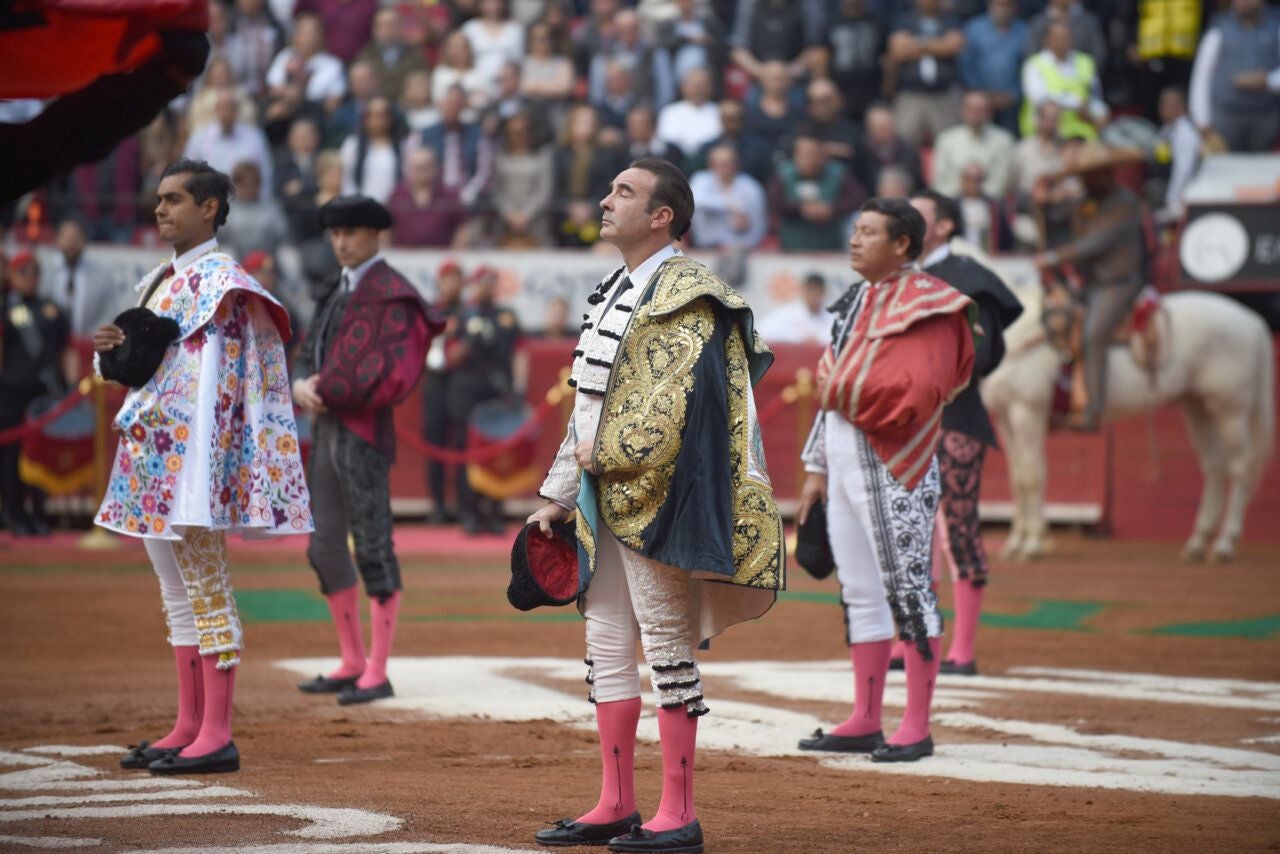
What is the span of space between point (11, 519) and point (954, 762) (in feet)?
35.3

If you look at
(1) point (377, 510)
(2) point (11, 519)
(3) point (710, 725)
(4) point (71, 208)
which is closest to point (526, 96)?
(4) point (71, 208)

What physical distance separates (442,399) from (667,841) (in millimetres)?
11723

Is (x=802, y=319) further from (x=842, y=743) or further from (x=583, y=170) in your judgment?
(x=842, y=743)

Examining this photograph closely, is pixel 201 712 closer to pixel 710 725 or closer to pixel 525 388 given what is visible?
pixel 710 725

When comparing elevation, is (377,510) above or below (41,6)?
below

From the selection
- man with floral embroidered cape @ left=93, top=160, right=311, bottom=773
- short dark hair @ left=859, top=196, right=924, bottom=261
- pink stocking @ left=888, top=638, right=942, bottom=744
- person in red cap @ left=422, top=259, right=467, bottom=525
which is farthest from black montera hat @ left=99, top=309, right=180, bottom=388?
person in red cap @ left=422, top=259, right=467, bottom=525

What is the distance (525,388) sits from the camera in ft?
55.7

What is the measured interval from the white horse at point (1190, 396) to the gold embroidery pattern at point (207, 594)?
9.76 m

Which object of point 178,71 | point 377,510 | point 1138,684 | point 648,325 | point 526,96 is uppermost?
point 526,96

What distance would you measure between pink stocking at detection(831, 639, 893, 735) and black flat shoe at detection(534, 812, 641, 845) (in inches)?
73.6

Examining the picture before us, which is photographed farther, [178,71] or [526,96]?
[526,96]

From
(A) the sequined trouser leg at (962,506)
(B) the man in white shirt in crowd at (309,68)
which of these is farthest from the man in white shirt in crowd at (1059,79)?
(A) the sequined trouser leg at (962,506)

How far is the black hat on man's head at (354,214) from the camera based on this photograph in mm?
8258

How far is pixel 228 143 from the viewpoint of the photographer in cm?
1752
